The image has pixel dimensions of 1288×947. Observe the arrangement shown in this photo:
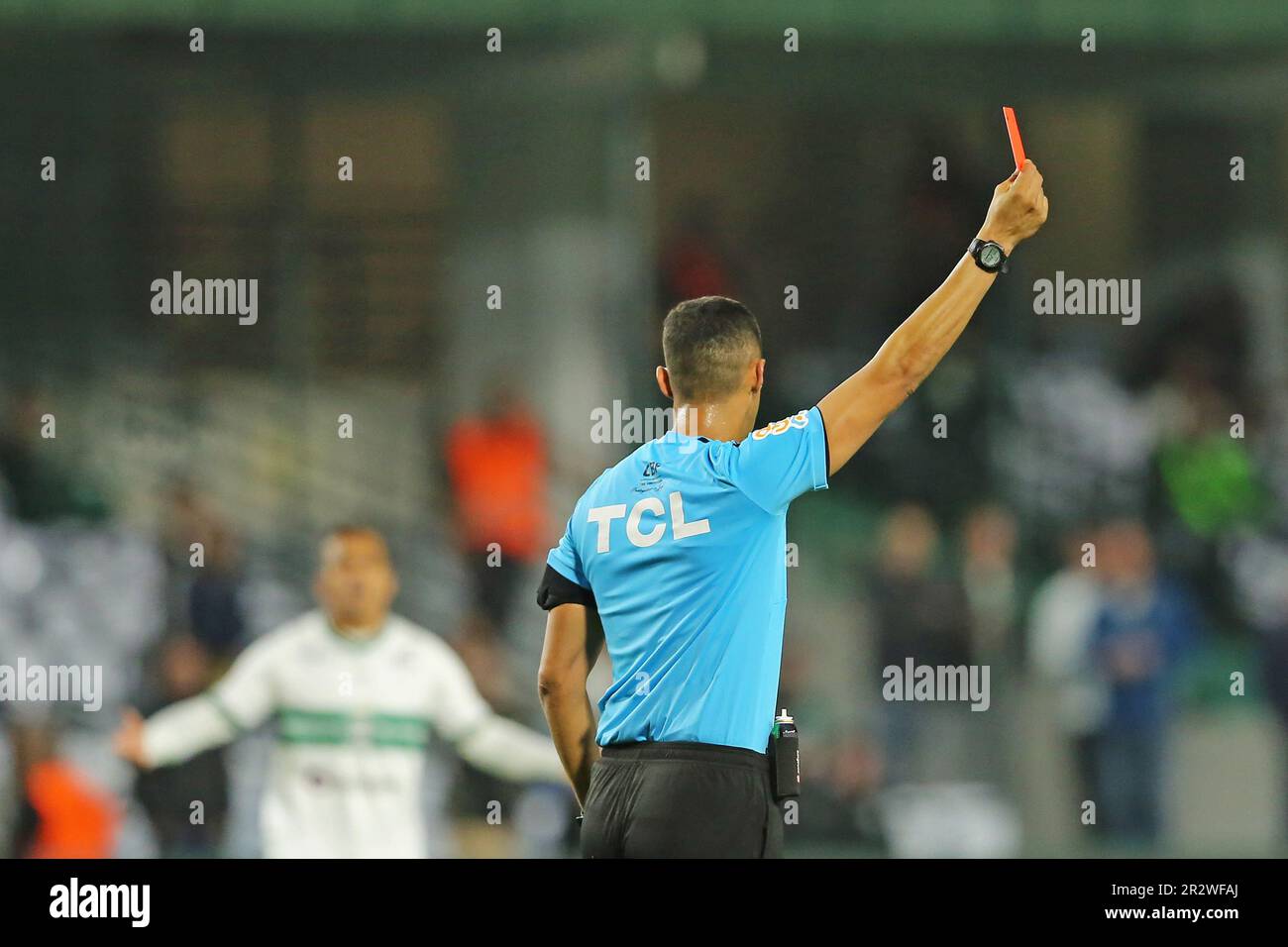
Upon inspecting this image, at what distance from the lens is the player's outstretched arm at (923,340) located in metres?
4.13

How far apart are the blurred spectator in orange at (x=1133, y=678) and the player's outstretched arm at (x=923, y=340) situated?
8.24 metres

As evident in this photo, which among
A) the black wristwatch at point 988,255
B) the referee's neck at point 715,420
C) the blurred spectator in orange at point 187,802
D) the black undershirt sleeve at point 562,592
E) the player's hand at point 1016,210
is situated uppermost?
the player's hand at point 1016,210

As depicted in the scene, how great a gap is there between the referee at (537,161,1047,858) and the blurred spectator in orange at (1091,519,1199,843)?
820 centimetres

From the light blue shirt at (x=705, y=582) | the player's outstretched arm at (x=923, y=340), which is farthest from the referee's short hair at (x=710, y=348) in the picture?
the player's outstretched arm at (x=923, y=340)

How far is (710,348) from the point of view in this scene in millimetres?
4312

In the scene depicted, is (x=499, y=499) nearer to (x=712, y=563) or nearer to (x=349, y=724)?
(x=349, y=724)

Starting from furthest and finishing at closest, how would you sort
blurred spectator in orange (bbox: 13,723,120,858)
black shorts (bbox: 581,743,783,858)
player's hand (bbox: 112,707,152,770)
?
1. blurred spectator in orange (bbox: 13,723,120,858)
2. player's hand (bbox: 112,707,152,770)
3. black shorts (bbox: 581,743,783,858)

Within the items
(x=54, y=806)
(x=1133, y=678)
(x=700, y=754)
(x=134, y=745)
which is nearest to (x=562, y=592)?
(x=700, y=754)

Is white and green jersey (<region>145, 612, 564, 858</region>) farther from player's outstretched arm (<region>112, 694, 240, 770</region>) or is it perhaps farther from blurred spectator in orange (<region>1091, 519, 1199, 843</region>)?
blurred spectator in orange (<region>1091, 519, 1199, 843</region>)

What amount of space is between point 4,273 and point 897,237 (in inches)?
243

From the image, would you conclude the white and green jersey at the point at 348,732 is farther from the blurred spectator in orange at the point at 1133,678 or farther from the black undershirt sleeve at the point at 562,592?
the blurred spectator in orange at the point at 1133,678

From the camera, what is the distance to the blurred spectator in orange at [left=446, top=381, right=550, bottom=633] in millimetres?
12008

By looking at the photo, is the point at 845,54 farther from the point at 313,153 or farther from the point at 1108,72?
the point at 313,153

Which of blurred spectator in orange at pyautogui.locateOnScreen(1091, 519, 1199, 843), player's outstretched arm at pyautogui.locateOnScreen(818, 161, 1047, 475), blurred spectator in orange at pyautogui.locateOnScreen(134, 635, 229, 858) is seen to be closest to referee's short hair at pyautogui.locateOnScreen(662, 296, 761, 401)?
player's outstretched arm at pyautogui.locateOnScreen(818, 161, 1047, 475)
